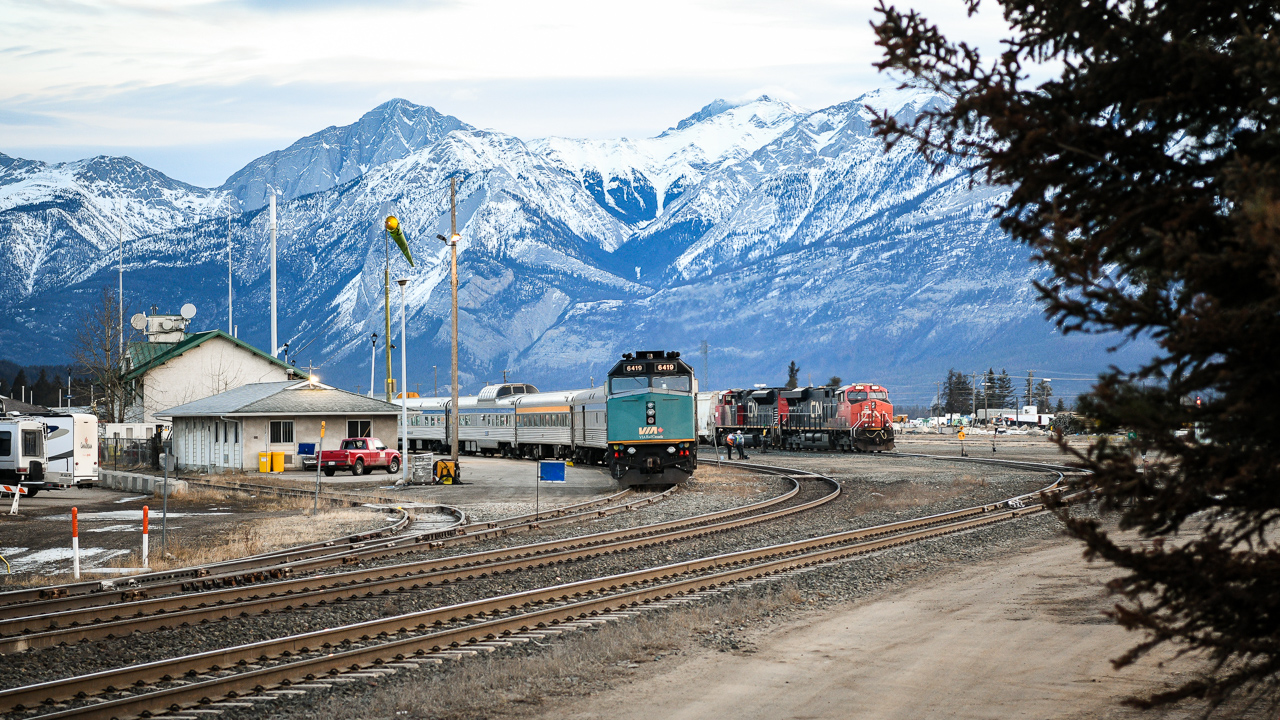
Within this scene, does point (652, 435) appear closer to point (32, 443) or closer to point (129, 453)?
point (32, 443)

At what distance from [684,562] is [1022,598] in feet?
17.7

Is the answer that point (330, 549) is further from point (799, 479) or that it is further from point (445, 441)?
point (445, 441)

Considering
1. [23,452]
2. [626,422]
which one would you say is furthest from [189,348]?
[626,422]

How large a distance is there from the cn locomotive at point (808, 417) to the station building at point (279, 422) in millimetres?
17580

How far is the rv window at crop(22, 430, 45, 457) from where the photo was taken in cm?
3722

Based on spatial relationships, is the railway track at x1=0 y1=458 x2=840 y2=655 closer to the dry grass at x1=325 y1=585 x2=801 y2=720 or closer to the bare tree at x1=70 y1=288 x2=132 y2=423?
the dry grass at x1=325 y1=585 x2=801 y2=720

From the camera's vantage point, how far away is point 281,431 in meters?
53.4

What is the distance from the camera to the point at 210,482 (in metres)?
45.2

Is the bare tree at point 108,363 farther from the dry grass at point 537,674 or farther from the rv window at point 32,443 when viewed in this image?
the dry grass at point 537,674

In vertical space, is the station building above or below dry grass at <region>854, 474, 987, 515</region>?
above

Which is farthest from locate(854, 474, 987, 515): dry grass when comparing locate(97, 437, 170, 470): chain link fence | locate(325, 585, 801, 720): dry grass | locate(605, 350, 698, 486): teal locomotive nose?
locate(97, 437, 170, 470): chain link fence

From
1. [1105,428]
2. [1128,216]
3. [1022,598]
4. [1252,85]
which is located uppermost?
[1252,85]

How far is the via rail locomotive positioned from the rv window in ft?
63.2

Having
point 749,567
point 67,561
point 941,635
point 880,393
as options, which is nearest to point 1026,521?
point 749,567
